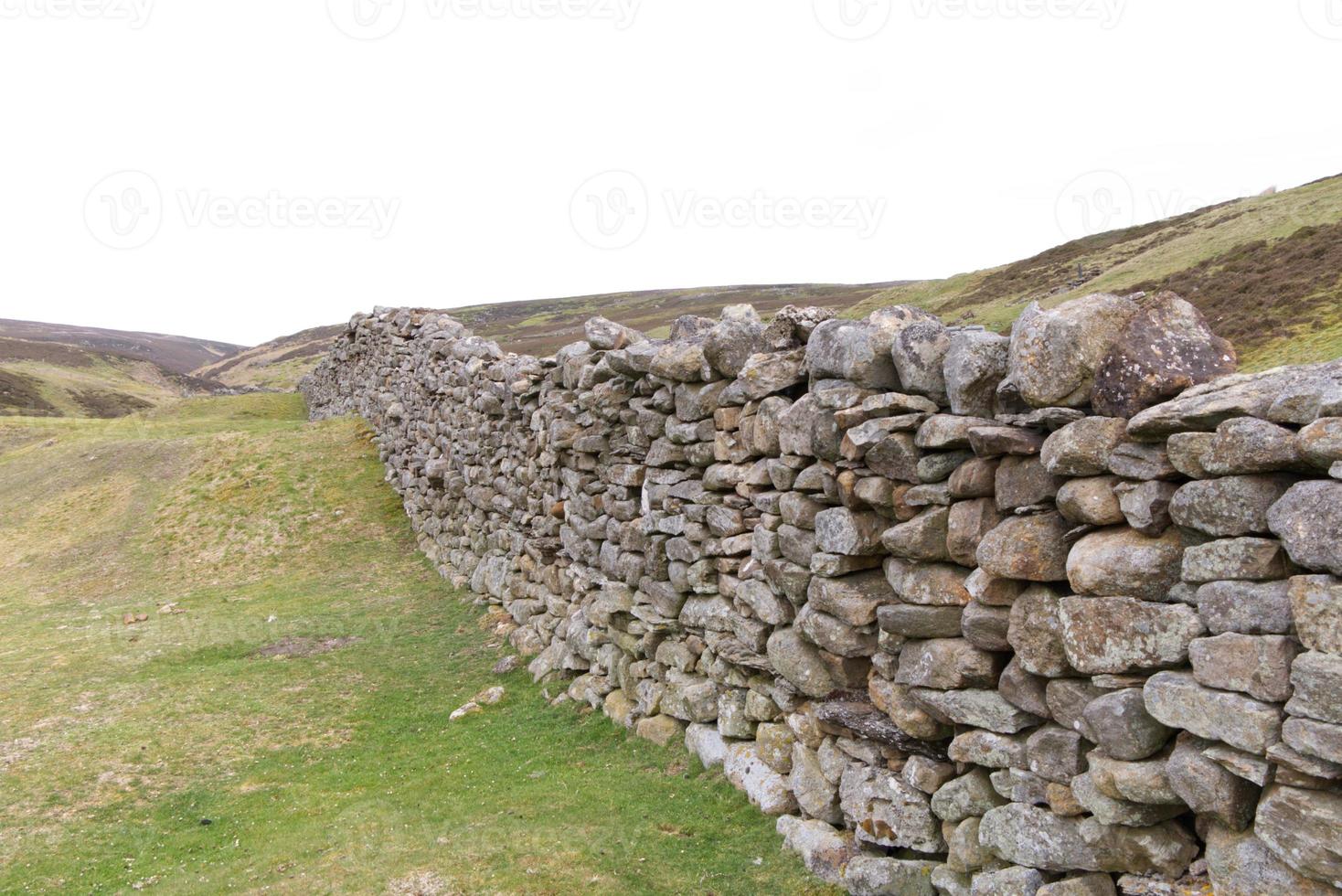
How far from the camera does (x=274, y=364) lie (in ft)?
469

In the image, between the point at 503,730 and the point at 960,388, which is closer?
the point at 960,388

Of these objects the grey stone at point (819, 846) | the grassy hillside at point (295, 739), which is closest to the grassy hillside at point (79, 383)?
the grassy hillside at point (295, 739)

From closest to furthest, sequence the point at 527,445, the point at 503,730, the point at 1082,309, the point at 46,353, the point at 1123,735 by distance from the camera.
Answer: the point at 1123,735 → the point at 1082,309 → the point at 503,730 → the point at 527,445 → the point at 46,353

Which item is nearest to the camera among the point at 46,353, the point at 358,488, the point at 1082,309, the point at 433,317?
the point at 1082,309

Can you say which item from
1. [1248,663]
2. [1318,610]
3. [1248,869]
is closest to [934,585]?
[1248,663]

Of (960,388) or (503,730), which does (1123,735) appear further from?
(503,730)

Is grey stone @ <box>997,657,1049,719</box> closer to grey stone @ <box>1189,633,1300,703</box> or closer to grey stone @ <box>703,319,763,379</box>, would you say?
grey stone @ <box>1189,633,1300,703</box>

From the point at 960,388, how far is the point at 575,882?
19.8 feet

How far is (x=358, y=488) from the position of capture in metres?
27.8

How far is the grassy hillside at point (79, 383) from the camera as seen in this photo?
76.8 metres

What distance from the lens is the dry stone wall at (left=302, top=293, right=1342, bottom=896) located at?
17.2ft

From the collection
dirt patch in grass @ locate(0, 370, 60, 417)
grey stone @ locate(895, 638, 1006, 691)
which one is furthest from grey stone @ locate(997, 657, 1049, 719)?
dirt patch in grass @ locate(0, 370, 60, 417)

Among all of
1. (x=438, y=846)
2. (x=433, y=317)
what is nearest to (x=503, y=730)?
(x=438, y=846)

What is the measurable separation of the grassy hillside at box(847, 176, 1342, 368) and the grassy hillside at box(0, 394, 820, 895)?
16780mm
